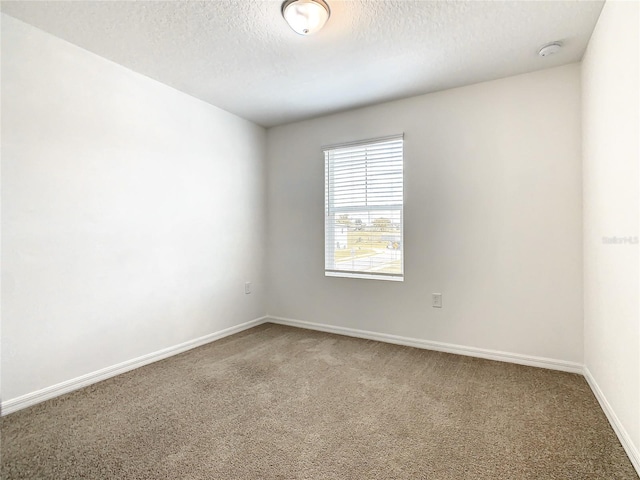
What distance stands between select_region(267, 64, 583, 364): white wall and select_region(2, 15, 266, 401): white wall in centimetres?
139

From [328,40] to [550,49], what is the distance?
1.59 m

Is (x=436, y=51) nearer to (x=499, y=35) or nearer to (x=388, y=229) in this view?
(x=499, y=35)

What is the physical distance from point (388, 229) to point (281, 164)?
160cm

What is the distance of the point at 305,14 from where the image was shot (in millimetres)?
1958

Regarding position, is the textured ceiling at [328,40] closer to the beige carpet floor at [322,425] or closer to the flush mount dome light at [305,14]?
the flush mount dome light at [305,14]

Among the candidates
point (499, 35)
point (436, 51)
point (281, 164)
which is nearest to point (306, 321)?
point (281, 164)

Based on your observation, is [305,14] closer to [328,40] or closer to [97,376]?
[328,40]

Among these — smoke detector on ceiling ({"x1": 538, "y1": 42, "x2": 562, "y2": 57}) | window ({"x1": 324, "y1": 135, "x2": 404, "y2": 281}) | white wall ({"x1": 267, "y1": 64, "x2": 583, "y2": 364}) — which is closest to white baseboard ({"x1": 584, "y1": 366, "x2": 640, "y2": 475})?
white wall ({"x1": 267, "y1": 64, "x2": 583, "y2": 364})

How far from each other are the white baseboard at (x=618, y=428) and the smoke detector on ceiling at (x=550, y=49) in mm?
2320

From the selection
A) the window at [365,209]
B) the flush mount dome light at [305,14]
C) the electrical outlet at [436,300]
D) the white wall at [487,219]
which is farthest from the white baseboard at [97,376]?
the flush mount dome light at [305,14]

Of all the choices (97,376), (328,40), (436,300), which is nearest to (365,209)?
(436,300)

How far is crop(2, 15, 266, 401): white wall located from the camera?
2119mm

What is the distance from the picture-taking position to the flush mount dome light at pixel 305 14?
1.91 meters

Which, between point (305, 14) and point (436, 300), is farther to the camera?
point (436, 300)
